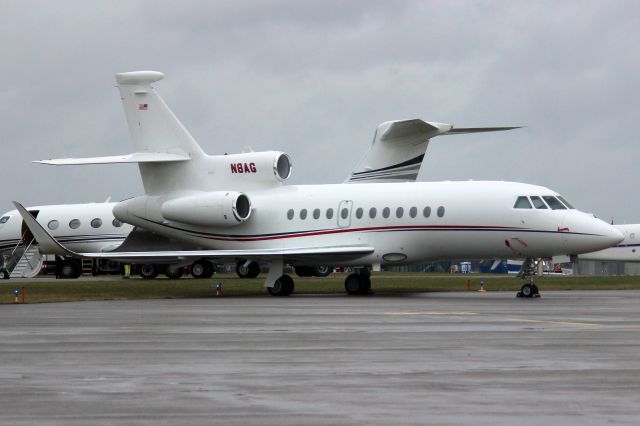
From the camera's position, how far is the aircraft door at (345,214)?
3359 cm

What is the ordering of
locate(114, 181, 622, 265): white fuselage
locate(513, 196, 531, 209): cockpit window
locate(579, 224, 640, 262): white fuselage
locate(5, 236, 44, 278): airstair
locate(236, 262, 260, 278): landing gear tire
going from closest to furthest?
locate(114, 181, 622, 265): white fuselage < locate(513, 196, 531, 209): cockpit window < locate(236, 262, 260, 278): landing gear tire < locate(5, 236, 44, 278): airstair < locate(579, 224, 640, 262): white fuselage

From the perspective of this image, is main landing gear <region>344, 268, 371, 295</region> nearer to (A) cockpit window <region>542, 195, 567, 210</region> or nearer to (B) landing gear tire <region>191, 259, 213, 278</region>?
(A) cockpit window <region>542, 195, 567, 210</region>

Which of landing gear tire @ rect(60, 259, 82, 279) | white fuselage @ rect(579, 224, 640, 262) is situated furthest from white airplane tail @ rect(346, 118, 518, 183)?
white fuselage @ rect(579, 224, 640, 262)

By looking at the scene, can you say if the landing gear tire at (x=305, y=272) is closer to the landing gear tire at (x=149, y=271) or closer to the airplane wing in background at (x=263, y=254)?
the landing gear tire at (x=149, y=271)

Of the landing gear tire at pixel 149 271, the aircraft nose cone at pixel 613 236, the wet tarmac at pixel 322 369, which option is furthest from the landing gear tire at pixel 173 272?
the wet tarmac at pixel 322 369

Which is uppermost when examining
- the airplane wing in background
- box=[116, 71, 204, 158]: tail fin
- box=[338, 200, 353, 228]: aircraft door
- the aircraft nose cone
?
box=[116, 71, 204, 158]: tail fin

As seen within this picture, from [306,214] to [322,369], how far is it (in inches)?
895

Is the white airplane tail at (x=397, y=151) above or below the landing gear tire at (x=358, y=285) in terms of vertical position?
above

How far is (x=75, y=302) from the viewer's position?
1114 inches

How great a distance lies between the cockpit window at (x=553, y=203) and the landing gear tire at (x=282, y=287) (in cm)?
795

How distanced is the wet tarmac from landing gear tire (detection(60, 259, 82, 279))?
1431 inches

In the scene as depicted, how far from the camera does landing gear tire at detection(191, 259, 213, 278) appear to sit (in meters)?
52.9

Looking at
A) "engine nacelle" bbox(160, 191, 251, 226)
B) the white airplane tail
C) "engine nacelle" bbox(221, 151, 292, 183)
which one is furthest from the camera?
the white airplane tail

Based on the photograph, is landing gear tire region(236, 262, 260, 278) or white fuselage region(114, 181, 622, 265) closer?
white fuselage region(114, 181, 622, 265)
